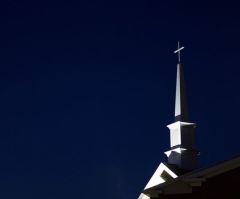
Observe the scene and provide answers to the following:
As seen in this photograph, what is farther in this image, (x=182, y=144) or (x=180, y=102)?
(x=180, y=102)

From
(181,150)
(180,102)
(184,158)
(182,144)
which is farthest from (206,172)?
(180,102)

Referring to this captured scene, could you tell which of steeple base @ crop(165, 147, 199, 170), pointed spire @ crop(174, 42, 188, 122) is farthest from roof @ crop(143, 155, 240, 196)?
pointed spire @ crop(174, 42, 188, 122)

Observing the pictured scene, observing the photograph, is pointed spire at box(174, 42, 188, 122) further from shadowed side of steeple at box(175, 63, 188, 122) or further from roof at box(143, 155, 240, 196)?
roof at box(143, 155, 240, 196)

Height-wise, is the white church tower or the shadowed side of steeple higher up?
the shadowed side of steeple

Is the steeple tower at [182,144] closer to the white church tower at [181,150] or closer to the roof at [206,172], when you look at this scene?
the white church tower at [181,150]

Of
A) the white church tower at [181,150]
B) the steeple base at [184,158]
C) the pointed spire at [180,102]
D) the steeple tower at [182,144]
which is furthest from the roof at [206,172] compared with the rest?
the pointed spire at [180,102]

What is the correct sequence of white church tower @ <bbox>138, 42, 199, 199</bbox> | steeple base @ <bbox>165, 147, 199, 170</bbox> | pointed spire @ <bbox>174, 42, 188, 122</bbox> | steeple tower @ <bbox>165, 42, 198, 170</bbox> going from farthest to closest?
pointed spire @ <bbox>174, 42, 188, 122</bbox>, steeple tower @ <bbox>165, 42, 198, 170</bbox>, steeple base @ <bbox>165, 147, 199, 170</bbox>, white church tower @ <bbox>138, 42, 199, 199</bbox>

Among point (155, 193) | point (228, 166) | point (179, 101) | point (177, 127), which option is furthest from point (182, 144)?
point (228, 166)

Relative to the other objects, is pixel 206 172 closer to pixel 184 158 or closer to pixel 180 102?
pixel 184 158

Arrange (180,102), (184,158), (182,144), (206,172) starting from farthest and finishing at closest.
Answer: (180,102) < (182,144) < (184,158) < (206,172)

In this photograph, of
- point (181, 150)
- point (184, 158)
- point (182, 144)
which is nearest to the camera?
point (184, 158)

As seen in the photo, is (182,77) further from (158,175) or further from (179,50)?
(158,175)

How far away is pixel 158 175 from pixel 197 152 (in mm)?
3122

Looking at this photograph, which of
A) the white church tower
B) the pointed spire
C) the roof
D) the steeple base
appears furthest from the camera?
the pointed spire
